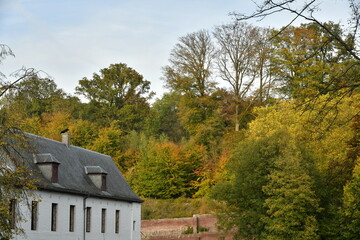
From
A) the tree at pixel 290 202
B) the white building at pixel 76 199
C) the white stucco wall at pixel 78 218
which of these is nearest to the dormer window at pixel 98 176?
the white building at pixel 76 199

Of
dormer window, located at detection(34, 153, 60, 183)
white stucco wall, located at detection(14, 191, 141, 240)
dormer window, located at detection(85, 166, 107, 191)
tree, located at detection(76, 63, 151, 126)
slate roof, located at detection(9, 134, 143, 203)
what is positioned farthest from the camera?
tree, located at detection(76, 63, 151, 126)

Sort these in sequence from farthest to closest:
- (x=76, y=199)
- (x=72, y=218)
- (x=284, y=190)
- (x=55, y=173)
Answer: (x=284, y=190)
(x=76, y=199)
(x=72, y=218)
(x=55, y=173)

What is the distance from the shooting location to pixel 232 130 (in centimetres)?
4544

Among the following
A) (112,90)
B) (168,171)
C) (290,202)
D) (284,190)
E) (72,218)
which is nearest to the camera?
(72,218)

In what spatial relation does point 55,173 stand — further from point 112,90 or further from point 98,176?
point 112,90

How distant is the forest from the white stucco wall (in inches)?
161

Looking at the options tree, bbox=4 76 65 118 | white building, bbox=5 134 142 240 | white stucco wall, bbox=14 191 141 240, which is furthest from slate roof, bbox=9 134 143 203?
tree, bbox=4 76 65 118

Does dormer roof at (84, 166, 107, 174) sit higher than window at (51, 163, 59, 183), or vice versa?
dormer roof at (84, 166, 107, 174)

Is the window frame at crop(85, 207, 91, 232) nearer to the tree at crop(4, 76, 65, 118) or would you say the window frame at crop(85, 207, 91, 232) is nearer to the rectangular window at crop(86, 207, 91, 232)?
the rectangular window at crop(86, 207, 91, 232)

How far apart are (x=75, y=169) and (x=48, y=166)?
3.76m

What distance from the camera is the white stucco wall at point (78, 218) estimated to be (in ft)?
78.5

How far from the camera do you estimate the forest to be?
2817 cm

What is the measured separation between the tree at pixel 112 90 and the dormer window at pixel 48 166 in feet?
87.6

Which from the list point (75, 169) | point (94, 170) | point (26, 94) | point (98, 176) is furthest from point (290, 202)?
Answer: point (26, 94)
